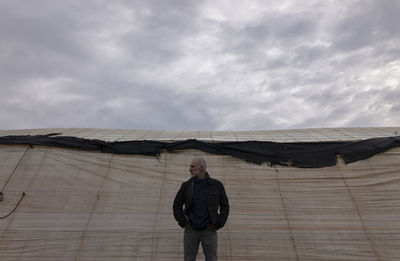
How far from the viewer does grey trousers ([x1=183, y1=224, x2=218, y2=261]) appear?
8.82 ft

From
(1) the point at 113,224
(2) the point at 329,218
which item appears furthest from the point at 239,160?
(1) the point at 113,224

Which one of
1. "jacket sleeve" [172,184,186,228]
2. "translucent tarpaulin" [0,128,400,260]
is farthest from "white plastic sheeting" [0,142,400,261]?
"jacket sleeve" [172,184,186,228]

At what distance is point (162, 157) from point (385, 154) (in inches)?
169

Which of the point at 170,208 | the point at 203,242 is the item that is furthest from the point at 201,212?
the point at 170,208

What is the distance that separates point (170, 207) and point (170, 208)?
0.02 meters

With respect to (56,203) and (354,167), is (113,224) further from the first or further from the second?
(354,167)

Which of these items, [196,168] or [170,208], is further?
[170,208]

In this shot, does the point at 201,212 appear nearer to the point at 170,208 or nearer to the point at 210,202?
the point at 210,202

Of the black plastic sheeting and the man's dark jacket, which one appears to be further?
the black plastic sheeting

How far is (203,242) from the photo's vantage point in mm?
2717

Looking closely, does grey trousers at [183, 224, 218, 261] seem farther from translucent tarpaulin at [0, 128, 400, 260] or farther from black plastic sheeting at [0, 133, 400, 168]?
black plastic sheeting at [0, 133, 400, 168]

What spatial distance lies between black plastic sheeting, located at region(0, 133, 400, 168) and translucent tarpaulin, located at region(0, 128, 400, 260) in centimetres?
12

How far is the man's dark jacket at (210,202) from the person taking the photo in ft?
8.71

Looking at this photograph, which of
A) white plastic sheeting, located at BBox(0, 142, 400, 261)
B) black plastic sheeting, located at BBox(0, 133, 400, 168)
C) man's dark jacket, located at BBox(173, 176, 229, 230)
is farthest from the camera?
black plastic sheeting, located at BBox(0, 133, 400, 168)
